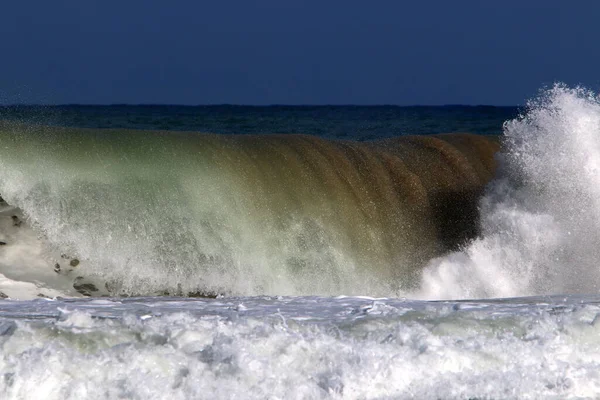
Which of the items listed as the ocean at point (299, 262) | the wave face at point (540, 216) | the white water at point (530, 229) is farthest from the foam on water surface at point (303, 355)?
the wave face at point (540, 216)

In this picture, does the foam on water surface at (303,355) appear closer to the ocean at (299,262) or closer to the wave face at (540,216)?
the ocean at (299,262)

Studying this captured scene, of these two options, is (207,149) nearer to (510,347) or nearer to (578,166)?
(578,166)

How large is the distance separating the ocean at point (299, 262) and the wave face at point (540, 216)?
0.05 ft

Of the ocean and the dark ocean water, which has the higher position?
the dark ocean water

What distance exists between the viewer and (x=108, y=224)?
21.2ft

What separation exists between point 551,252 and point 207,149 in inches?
106

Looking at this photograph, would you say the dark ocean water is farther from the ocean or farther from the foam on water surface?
the foam on water surface

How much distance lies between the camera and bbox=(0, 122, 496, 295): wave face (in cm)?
641

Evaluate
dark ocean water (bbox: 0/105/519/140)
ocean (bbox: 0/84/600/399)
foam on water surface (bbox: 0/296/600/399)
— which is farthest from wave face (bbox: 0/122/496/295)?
dark ocean water (bbox: 0/105/519/140)

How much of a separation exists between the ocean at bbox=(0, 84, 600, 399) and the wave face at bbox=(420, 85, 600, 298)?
15mm

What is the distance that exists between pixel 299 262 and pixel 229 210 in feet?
2.05

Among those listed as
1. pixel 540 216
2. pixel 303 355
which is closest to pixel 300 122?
→ pixel 540 216

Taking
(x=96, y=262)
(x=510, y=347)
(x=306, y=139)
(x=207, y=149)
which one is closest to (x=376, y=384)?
(x=510, y=347)

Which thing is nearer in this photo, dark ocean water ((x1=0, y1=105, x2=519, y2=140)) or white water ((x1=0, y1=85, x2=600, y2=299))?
white water ((x1=0, y1=85, x2=600, y2=299))
